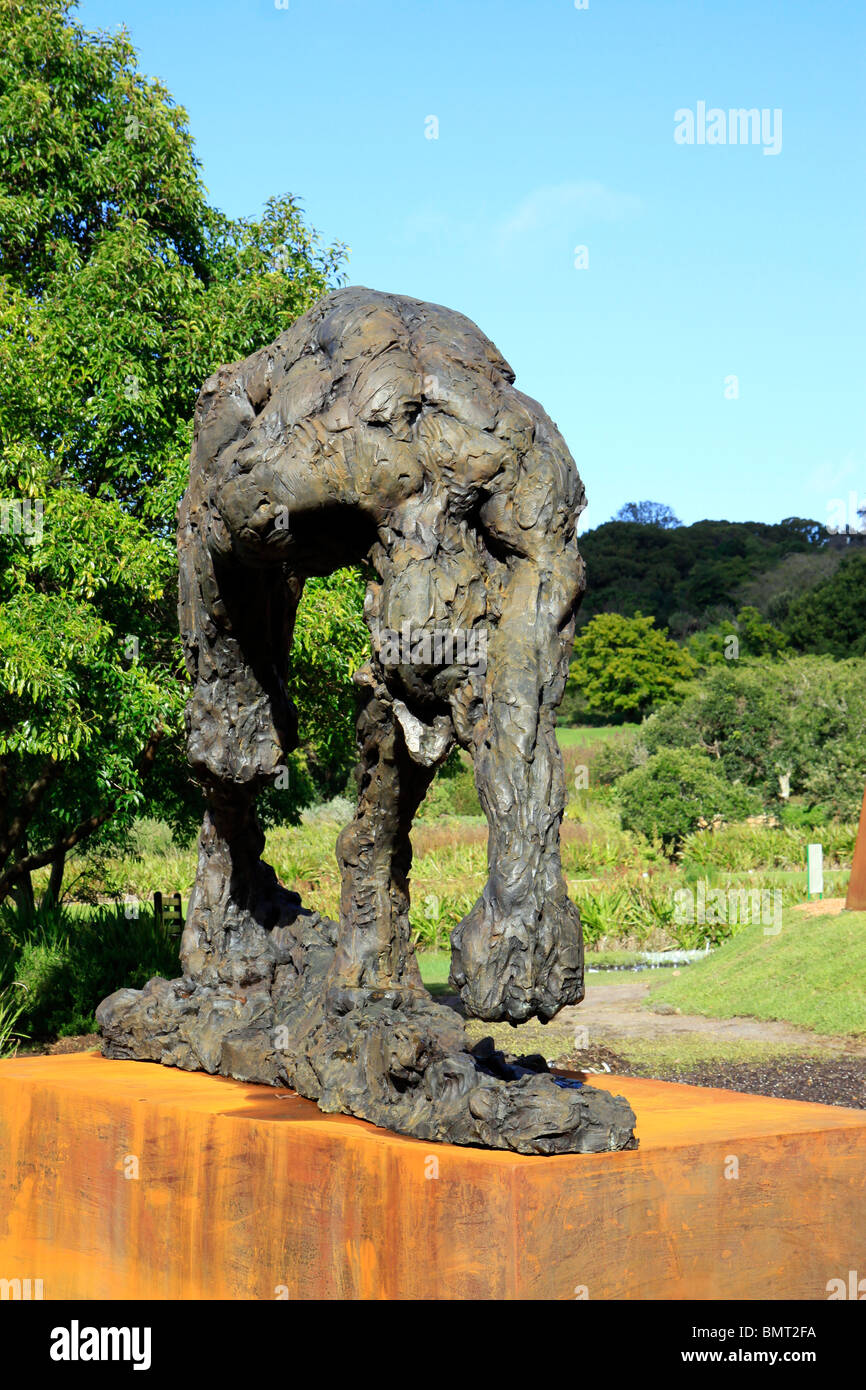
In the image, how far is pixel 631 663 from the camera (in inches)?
1668

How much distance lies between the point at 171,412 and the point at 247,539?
615 centimetres

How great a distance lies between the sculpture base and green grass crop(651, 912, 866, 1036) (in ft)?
26.0

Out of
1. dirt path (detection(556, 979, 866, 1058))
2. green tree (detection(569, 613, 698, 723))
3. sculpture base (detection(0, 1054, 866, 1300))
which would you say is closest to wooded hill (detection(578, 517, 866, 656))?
green tree (detection(569, 613, 698, 723))

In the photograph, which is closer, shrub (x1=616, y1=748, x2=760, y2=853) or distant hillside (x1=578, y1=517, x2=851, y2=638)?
shrub (x1=616, y1=748, x2=760, y2=853)

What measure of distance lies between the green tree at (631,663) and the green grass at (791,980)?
2788 cm

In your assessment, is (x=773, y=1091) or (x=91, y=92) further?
(x=91, y=92)

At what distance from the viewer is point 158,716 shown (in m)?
9.33

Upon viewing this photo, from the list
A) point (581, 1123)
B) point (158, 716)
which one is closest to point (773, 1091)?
point (158, 716)

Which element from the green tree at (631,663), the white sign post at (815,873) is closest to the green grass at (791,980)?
the white sign post at (815,873)

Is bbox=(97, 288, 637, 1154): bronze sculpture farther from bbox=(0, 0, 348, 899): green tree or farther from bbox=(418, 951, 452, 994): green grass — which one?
bbox=(418, 951, 452, 994): green grass

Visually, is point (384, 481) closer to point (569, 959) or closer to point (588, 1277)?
point (569, 959)

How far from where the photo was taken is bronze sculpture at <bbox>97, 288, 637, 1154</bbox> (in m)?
3.54

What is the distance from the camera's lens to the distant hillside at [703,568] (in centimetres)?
4666

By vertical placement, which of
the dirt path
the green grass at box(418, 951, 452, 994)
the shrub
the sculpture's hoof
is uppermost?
the shrub
